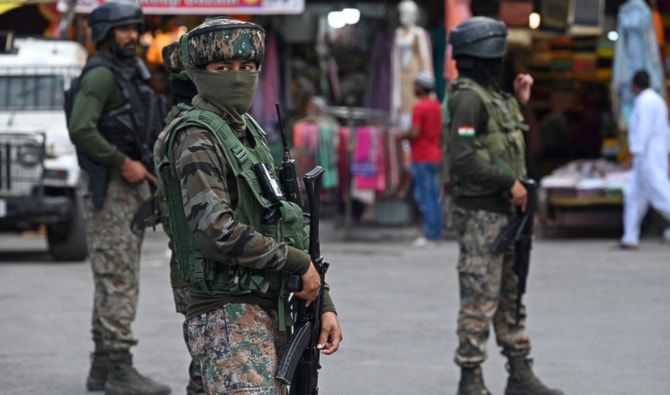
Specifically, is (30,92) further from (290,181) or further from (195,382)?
(290,181)

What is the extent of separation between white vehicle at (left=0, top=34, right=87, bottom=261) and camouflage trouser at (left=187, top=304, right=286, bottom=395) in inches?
320

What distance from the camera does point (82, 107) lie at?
7.16 meters

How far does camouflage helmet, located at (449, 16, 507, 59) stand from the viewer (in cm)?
703

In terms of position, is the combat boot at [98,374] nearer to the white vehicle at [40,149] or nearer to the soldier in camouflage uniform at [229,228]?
the soldier in camouflage uniform at [229,228]

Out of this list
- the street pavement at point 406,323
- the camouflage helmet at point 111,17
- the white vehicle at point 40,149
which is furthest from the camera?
the white vehicle at point 40,149

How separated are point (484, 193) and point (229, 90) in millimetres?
2875

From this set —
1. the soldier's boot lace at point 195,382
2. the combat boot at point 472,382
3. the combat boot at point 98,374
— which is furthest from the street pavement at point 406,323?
the soldier's boot lace at point 195,382

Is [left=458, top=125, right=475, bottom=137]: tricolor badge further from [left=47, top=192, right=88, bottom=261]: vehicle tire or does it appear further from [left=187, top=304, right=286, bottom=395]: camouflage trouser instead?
[left=47, top=192, right=88, bottom=261]: vehicle tire

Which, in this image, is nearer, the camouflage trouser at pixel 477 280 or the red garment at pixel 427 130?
the camouflage trouser at pixel 477 280

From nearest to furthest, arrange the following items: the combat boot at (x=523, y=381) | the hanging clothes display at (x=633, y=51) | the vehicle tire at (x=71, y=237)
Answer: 1. the combat boot at (x=523, y=381)
2. the vehicle tire at (x=71, y=237)
3. the hanging clothes display at (x=633, y=51)

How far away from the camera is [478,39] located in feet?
23.1

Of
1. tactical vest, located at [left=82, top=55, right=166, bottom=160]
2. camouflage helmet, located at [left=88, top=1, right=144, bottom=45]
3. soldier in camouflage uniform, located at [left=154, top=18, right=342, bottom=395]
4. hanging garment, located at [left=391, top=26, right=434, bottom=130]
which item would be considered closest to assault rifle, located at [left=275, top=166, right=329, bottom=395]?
soldier in camouflage uniform, located at [left=154, top=18, right=342, bottom=395]

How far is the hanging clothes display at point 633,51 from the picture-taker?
52.0 ft

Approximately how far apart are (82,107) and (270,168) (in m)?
2.99
